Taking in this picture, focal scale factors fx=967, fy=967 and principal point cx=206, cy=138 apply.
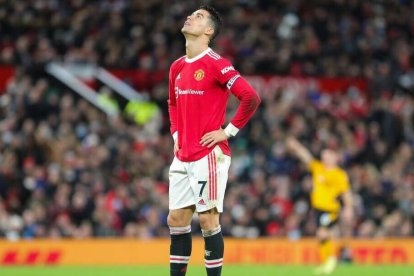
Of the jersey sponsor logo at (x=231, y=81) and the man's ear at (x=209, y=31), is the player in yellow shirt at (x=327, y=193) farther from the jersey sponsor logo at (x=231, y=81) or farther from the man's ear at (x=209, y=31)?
the jersey sponsor logo at (x=231, y=81)

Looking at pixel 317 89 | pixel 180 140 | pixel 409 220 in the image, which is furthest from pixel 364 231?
pixel 180 140

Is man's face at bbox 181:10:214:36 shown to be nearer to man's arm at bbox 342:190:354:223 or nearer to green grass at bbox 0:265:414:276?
green grass at bbox 0:265:414:276

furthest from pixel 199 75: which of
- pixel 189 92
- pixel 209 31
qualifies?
pixel 209 31

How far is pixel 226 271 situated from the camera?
48.8ft

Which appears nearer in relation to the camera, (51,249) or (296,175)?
(51,249)

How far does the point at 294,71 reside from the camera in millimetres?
22188

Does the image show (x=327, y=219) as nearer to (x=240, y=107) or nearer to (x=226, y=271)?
(x=226, y=271)

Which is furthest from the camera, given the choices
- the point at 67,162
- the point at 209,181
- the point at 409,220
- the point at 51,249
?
the point at 409,220

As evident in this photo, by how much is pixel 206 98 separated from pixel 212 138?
348mm

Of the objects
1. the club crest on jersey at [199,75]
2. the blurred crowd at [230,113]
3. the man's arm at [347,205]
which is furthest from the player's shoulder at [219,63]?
the blurred crowd at [230,113]

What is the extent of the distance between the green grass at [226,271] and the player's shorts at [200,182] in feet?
17.5

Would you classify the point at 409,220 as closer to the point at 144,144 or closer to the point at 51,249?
the point at 144,144

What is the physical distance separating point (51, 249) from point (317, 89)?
7.95 m

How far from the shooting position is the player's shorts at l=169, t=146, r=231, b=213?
8250 mm
